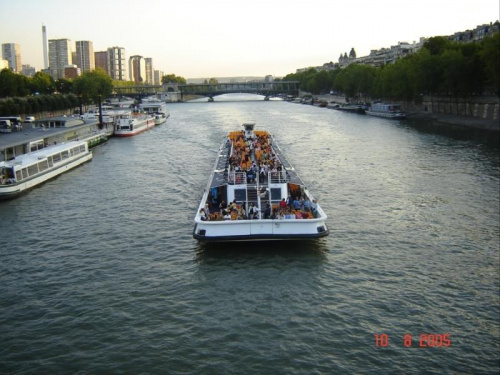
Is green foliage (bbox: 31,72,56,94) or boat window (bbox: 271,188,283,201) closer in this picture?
boat window (bbox: 271,188,283,201)

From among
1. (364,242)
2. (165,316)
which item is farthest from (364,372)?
(364,242)

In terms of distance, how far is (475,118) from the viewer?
7388 cm

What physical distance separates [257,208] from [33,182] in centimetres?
1904

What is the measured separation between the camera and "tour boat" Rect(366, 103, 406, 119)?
90456 millimetres

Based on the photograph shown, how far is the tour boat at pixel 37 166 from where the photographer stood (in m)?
31.7

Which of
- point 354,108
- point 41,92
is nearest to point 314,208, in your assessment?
point 41,92

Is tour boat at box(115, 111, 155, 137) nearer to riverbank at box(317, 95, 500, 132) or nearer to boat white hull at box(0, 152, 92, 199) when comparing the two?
boat white hull at box(0, 152, 92, 199)

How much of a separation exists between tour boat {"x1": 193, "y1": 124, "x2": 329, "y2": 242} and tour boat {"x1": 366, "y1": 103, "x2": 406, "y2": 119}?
2577 inches

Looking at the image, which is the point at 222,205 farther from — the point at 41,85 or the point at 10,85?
the point at 41,85

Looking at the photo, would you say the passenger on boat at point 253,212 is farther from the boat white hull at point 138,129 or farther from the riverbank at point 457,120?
the boat white hull at point 138,129

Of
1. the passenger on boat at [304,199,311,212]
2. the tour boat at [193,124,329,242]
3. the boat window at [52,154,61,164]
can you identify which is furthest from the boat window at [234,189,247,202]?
the boat window at [52,154,61,164]

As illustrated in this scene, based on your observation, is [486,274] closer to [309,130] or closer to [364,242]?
[364,242]

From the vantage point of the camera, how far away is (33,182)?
1339 inches

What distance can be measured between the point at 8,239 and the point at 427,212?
2031 cm
